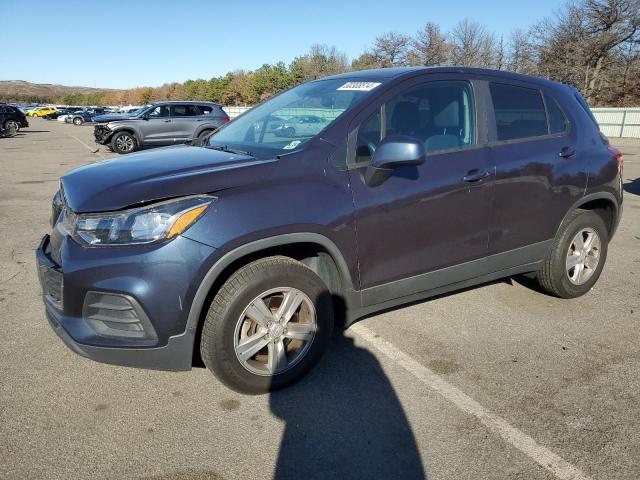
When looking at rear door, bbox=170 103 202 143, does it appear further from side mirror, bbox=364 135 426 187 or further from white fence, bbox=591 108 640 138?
white fence, bbox=591 108 640 138

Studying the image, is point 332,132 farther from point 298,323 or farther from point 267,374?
point 267,374

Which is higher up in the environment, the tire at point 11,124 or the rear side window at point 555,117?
the tire at point 11,124

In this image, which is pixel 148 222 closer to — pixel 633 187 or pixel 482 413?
pixel 482 413

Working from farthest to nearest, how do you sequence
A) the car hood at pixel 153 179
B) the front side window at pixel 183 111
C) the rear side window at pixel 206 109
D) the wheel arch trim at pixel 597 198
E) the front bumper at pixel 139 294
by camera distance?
the rear side window at pixel 206 109, the front side window at pixel 183 111, the wheel arch trim at pixel 597 198, the car hood at pixel 153 179, the front bumper at pixel 139 294

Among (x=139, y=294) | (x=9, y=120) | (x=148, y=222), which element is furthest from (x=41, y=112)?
(x=139, y=294)

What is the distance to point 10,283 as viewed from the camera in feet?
15.3

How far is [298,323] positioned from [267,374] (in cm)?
34

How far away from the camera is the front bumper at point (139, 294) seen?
2443 mm

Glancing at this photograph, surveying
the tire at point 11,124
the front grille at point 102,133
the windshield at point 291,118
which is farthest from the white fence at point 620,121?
the windshield at point 291,118

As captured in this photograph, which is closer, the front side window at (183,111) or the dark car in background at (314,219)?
the dark car in background at (314,219)

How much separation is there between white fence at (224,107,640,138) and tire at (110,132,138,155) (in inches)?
470

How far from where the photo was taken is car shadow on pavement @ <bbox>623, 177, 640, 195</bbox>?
990 cm

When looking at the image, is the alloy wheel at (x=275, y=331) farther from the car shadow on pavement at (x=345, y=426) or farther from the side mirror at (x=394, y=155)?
the side mirror at (x=394, y=155)

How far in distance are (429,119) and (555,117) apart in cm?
128
